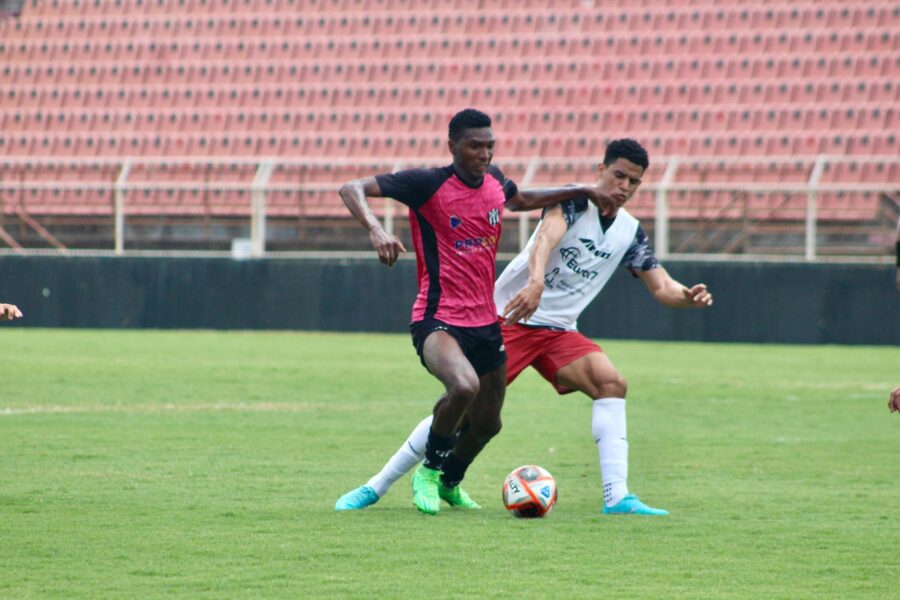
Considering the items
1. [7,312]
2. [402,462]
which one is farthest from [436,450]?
→ [7,312]

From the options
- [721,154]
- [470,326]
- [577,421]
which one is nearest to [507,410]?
[577,421]

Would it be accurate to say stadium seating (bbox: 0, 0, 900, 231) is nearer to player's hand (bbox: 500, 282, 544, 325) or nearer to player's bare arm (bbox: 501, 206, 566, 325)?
player's bare arm (bbox: 501, 206, 566, 325)

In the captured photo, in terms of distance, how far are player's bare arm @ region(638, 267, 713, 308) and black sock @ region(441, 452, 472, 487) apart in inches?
51.1

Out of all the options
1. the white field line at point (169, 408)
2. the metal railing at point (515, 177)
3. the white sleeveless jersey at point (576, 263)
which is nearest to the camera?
the white sleeveless jersey at point (576, 263)

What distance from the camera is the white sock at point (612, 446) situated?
22.6 feet

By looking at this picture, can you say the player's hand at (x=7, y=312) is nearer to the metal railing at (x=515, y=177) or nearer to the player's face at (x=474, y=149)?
the player's face at (x=474, y=149)

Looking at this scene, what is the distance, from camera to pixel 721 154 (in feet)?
78.0

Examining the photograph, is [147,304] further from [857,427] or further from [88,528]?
[88,528]

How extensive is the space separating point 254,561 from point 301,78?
22319mm

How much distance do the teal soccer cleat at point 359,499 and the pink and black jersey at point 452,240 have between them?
84cm

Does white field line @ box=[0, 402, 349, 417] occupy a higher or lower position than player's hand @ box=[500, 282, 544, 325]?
lower

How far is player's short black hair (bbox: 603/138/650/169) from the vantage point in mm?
7086

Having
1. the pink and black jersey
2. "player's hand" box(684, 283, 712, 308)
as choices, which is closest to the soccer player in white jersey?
→ "player's hand" box(684, 283, 712, 308)

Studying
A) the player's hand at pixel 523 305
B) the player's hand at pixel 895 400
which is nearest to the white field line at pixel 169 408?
the player's hand at pixel 523 305
